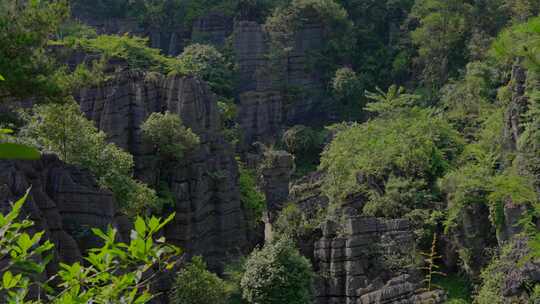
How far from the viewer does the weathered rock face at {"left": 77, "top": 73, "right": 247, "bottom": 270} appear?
22.5 m

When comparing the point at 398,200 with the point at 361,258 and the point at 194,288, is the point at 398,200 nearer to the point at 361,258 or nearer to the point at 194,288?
the point at 361,258

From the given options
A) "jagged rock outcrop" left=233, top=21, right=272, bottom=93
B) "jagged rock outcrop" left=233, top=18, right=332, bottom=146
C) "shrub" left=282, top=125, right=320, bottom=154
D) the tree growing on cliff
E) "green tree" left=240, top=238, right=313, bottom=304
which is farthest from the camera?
"jagged rock outcrop" left=233, top=21, right=272, bottom=93

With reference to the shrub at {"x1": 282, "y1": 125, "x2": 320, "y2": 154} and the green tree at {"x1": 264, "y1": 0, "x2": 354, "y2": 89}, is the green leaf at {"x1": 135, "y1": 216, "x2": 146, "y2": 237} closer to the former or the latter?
the shrub at {"x1": 282, "y1": 125, "x2": 320, "y2": 154}

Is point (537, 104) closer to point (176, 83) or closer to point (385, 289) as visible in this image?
point (385, 289)

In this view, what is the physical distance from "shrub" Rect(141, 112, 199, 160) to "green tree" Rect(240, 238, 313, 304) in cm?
559

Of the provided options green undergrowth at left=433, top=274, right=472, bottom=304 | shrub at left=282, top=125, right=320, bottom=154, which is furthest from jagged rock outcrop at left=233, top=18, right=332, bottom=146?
green undergrowth at left=433, top=274, right=472, bottom=304

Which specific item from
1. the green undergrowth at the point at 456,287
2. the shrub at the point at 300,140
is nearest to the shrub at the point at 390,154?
the green undergrowth at the point at 456,287

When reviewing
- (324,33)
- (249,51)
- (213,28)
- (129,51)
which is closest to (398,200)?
(129,51)

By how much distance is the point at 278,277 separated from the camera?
57.0 feet

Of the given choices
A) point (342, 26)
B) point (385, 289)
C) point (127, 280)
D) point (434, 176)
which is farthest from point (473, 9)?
point (127, 280)

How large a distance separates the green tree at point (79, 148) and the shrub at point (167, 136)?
12.1 feet

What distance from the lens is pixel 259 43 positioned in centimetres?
3741

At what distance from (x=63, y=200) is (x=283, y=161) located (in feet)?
47.3

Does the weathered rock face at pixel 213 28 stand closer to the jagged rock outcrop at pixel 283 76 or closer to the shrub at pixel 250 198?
the jagged rock outcrop at pixel 283 76
